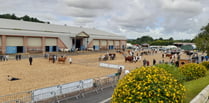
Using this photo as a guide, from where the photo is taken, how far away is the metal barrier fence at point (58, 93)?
9556mm

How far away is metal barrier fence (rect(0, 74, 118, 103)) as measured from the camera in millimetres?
9556

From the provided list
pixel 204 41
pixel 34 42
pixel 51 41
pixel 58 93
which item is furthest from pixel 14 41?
pixel 204 41

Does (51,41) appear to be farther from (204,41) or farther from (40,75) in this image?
(204,41)

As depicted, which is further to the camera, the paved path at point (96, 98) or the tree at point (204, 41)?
the tree at point (204, 41)

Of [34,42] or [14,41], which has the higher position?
[14,41]

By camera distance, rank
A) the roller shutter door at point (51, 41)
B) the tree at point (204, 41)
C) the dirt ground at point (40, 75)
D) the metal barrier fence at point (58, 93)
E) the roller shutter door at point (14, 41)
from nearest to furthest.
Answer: the metal barrier fence at point (58, 93), the tree at point (204, 41), the dirt ground at point (40, 75), the roller shutter door at point (14, 41), the roller shutter door at point (51, 41)

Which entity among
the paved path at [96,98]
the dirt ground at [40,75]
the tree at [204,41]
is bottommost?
the paved path at [96,98]

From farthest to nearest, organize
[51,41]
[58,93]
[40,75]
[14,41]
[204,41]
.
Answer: [51,41]
[14,41]
[40,75]
[204,41]
[58,93]

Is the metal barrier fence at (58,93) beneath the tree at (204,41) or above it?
beneath

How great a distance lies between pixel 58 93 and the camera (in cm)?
1055

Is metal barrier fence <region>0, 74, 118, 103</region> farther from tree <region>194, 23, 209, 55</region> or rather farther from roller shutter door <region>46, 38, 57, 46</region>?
roller shutter door <region>46, 38, 57, 46</region>

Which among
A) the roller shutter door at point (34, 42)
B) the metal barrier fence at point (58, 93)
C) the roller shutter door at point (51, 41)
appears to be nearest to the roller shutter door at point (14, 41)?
the roller shutter door at point (34, 42)

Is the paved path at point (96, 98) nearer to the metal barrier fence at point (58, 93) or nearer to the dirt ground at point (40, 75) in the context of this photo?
the metal barrier fence at point (58, 93)

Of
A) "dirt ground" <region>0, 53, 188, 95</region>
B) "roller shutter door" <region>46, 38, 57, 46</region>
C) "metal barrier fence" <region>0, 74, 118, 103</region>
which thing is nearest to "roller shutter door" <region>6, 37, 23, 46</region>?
"roller shutter door" <region>46, 38, 57, 46</region>
